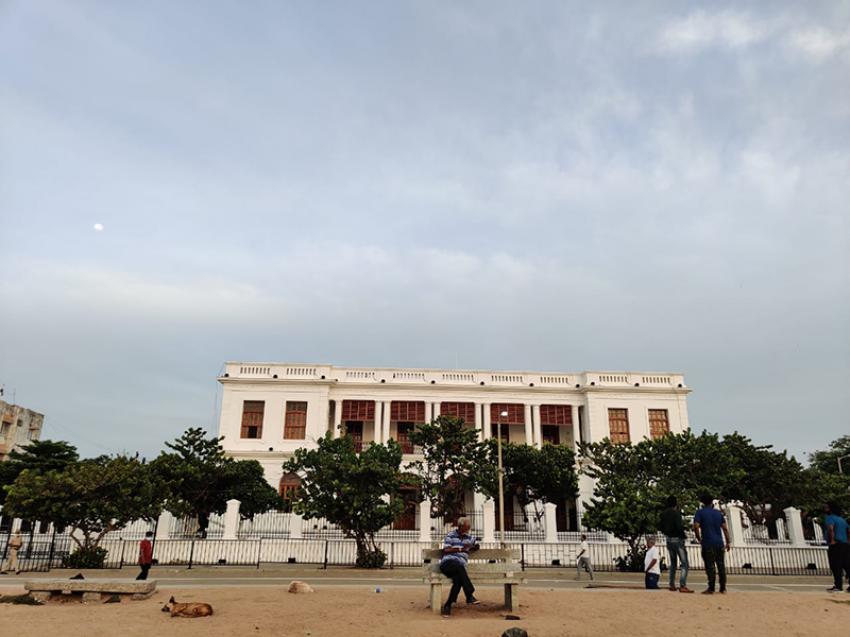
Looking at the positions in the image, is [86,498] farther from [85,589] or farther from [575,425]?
[575,425]

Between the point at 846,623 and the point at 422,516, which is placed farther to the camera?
the point at 422,516

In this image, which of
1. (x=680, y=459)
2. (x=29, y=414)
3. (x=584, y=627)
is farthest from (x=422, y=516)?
(x=29, y=414)

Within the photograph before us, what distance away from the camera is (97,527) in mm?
19984

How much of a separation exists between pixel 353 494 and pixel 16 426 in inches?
1609

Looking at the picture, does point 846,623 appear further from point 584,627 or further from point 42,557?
point 42,557

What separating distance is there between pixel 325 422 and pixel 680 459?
21.8 m

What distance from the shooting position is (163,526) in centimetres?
2195

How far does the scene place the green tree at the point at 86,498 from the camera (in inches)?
739

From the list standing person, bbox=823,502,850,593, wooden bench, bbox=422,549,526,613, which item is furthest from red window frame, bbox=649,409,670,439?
wooden bench, bbox=422,549,526,613

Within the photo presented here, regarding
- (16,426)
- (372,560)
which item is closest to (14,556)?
(372,560)

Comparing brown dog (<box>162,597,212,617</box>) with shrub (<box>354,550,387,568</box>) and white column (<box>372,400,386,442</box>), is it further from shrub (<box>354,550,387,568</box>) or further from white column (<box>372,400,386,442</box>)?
white column (<box>372,400,386,442</box>)

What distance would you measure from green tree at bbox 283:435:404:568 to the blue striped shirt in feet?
39.5

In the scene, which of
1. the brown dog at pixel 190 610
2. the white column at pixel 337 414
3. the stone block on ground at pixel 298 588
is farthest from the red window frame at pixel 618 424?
the brown dog at pixel 190 610

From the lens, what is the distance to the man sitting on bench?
8.48 m
